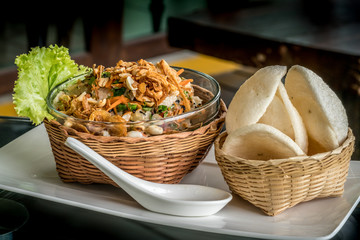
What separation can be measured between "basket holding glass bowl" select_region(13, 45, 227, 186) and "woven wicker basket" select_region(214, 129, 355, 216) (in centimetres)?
11

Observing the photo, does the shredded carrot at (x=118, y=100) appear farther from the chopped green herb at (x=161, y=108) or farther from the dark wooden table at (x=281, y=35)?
the dark wooden table at (x=281, y=35)

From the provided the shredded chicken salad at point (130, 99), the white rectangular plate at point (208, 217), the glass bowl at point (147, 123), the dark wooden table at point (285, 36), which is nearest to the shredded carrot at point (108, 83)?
the shredded chicken salad at point (130, 99)

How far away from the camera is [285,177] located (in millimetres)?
1023

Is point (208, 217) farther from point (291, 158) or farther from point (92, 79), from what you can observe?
point (92, 79)

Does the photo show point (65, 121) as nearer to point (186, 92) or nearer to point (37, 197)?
point (37, 197)

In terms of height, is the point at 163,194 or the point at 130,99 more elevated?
the point at 130,99

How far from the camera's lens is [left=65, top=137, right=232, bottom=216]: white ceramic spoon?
3.47 feet

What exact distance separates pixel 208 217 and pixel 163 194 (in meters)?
0.12

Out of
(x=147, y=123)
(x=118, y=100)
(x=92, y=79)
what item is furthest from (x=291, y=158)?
(x=92, y=79)

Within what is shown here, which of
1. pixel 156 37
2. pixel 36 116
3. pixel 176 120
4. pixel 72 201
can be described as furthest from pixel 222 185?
pixel 156 37

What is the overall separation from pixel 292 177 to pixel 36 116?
652 mm

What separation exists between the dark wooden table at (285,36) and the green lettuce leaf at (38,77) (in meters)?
1.40

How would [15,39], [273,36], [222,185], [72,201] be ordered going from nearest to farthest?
1. [72,201]
2. [222,185]
3. [273,36]
4. [15,39]

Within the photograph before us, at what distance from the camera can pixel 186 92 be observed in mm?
1280
